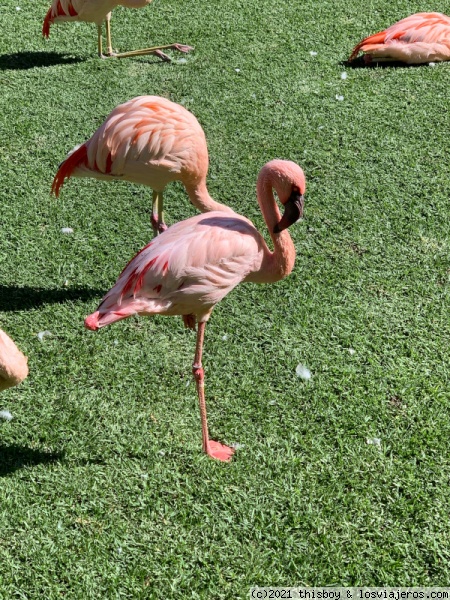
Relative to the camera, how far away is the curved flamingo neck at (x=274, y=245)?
8.83 feet

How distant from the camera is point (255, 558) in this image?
93.8 inches

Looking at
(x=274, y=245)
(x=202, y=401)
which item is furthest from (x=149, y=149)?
(x=202, y=401)

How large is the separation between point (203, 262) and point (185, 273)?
86 mm

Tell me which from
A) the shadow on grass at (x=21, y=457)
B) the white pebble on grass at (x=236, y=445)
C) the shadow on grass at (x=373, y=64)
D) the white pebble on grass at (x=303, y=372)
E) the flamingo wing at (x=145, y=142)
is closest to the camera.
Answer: the shadow on grass at (x=21, y=457)

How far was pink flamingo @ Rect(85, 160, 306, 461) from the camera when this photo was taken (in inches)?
98.9

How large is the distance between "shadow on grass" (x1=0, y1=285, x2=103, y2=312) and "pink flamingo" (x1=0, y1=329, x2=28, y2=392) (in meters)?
1.21

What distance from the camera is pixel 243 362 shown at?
319 cm

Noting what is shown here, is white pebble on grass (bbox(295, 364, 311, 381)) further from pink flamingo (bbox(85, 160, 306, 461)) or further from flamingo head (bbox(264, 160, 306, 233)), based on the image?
flamingo head (bbox(264, 160, 306, 233))

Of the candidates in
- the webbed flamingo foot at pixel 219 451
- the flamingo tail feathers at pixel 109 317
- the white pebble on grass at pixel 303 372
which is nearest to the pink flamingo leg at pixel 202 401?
the webbed flamingo foot at pixel 219 451

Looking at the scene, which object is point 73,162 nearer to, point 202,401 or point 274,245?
point 274,245

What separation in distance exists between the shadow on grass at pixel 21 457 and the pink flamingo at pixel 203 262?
69cm

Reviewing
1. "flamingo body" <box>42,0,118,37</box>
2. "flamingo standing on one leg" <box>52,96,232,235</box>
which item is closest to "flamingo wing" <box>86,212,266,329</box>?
"flamingo standing on one leg" <box>52,96,232,235</box>

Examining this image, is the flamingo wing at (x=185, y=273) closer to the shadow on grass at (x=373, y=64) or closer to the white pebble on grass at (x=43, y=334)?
the white pebble on grass at (x=43, y=334)

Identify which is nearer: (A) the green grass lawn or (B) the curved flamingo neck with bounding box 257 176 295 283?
(A) the green grass lawn
